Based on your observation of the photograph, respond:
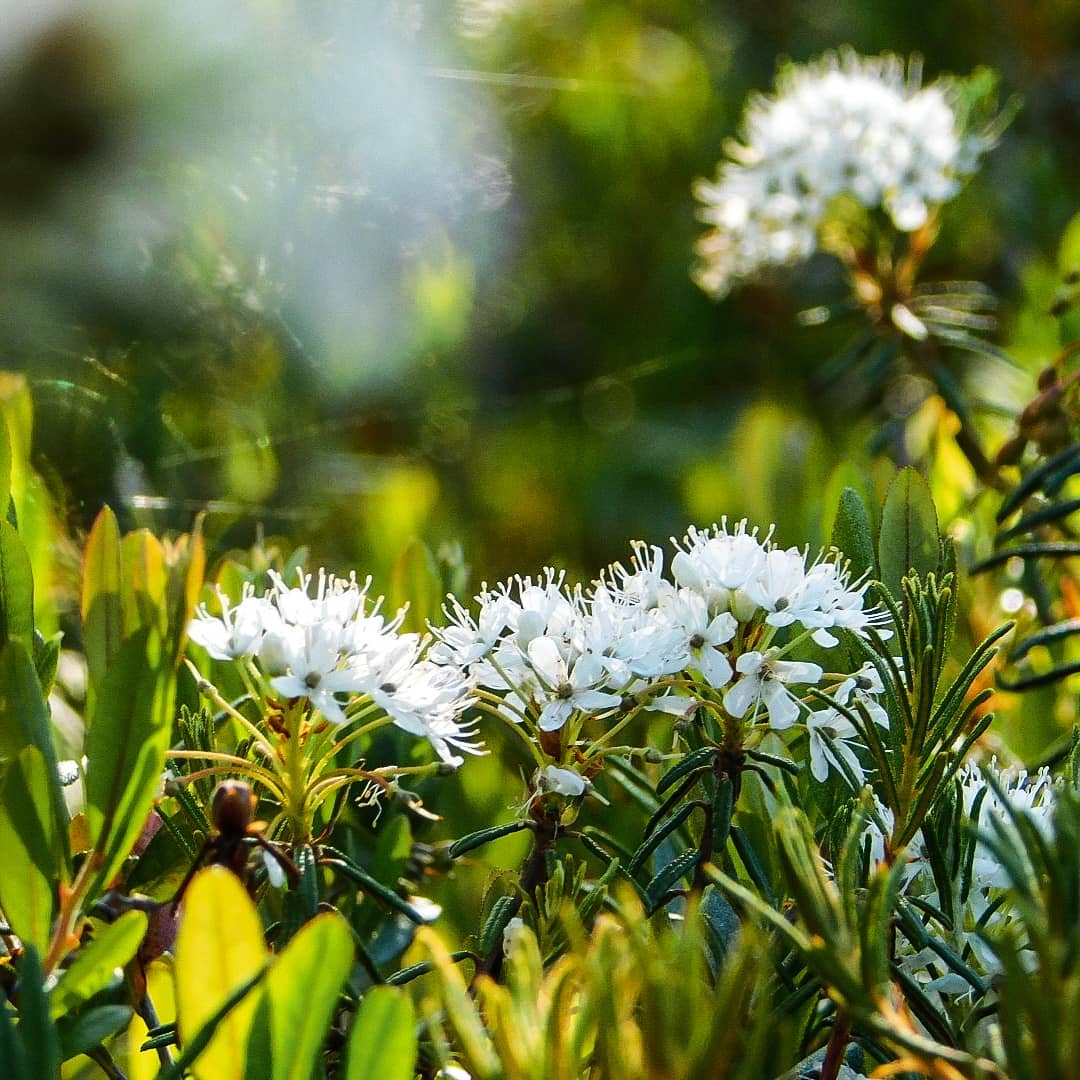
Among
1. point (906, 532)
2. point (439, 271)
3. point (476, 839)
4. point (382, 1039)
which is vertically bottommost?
point (382, 1039)

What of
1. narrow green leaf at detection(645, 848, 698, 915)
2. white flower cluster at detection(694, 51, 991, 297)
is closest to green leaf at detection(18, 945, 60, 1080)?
narrow green leaf at detection(645, 848, 698, 915)

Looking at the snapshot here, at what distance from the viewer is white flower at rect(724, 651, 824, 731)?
552mm

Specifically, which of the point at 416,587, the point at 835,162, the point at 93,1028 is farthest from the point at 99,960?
the point at 835,162

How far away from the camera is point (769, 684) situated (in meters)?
0.56

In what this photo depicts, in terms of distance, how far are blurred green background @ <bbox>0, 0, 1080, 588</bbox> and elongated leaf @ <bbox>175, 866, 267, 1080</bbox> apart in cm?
62

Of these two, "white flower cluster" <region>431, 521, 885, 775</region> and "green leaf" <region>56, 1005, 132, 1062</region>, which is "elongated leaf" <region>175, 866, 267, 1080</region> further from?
"white flower cluster" <region>431, 521, 885, 775</region>

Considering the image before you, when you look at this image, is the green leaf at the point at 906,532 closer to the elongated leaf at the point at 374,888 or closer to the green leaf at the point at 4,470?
the elongated leaf at the point at 374,888

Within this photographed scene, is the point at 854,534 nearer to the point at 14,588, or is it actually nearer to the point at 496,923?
the point at 496,923

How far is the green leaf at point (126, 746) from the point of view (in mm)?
497

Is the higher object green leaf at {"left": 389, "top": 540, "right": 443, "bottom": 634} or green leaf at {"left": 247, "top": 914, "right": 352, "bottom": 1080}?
green leaf at {"left": 389, "top": 540, "right": 443, "bottom": 634}

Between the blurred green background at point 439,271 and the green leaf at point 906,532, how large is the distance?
283 millimetres

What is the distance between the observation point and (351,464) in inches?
75.0

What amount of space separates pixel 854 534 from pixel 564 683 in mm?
206

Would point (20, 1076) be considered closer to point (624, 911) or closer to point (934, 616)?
point (624, 911)
